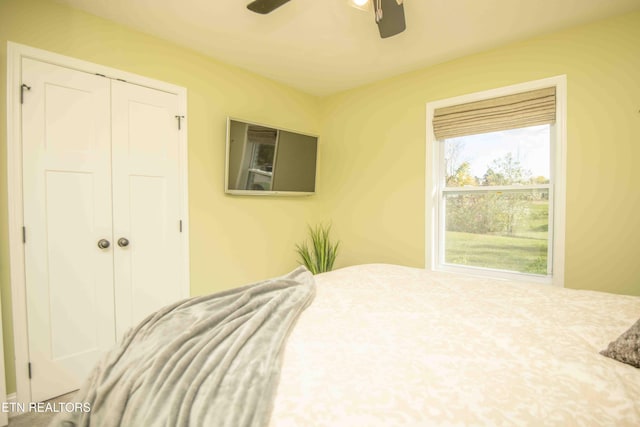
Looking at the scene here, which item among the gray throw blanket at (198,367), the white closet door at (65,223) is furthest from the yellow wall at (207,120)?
the gray throw blanket at (198,367)

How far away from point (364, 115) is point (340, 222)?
47.1 inches

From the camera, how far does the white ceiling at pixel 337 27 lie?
6.40ft

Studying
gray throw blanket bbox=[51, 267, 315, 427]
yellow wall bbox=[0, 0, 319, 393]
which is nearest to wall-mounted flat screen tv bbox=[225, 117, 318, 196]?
yellow wall bbox=[0, 0, 319, 393]

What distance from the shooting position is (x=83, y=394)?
1099 millimetres

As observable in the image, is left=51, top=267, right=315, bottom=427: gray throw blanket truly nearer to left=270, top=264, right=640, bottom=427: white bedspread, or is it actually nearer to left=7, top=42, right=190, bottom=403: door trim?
left=270, top=264, right=640, bottom=427: white bedspread

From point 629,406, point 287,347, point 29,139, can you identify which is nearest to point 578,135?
point 629,406

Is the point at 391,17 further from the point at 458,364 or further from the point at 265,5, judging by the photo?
the point at 458,364

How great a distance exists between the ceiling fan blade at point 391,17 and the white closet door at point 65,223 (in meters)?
1.83

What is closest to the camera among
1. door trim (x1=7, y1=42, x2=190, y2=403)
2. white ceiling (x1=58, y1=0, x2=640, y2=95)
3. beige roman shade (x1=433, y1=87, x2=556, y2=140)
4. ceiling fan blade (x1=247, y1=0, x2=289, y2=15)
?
ceiling fan blade (x1=247, y1=0, x2=289, y2=15)

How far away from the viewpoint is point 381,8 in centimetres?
159

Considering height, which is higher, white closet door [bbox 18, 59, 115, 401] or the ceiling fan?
the ceiling fan

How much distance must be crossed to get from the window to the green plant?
42.5 inches

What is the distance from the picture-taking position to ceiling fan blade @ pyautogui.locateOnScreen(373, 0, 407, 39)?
1.56 metres

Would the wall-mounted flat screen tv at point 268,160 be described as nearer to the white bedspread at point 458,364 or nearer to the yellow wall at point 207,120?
the yellow wall at point 207,120
